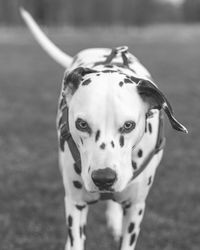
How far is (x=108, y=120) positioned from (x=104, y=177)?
0.27 meters

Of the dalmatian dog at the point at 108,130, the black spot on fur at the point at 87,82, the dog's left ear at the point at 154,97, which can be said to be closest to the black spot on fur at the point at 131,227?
the dalmatian dog at the point at 108,130

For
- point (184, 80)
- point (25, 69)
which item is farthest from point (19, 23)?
point (184, 80)

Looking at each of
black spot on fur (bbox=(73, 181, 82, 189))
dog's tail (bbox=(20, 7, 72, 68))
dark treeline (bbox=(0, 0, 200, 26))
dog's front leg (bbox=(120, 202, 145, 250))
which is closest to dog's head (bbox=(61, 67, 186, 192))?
black spot on fur (bbox=(73, 181, 82, 189))

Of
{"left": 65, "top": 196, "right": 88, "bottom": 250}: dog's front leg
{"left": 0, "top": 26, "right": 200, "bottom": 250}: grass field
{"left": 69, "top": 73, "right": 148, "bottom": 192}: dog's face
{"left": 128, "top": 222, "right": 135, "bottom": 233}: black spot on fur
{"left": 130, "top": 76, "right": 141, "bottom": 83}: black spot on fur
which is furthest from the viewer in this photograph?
{"left": 0, "top": 26, "right": 200, "bottom": 250}: grass field

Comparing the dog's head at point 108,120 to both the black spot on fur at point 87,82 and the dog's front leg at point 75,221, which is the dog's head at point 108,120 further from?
the dog's front leg at point 75,221

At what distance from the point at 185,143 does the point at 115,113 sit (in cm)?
508

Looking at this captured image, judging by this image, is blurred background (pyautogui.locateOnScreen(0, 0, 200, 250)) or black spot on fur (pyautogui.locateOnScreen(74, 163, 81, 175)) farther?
blurred background (pyautogui.locateOnScreen(0, 0, 200, 250))

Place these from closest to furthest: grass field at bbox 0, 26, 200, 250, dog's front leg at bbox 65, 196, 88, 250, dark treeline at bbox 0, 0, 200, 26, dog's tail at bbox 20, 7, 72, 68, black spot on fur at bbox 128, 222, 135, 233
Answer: dog's front leg at bbox 65, 196, 88, 250 → black spot on fur at bbox 128, 222, 135, 233 → grass field at bbox 0, 26, 200, 250 → dog's tail at bbox 20, 7, 72, 68 → dark treeline at bbox 0, 0, 200, 26

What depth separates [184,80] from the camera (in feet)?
46.1

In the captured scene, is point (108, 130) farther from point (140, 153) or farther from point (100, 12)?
point (100, 12)

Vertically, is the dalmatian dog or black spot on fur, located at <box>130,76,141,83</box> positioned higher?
black spot on fur, located at <box>130,76,141,83</box>

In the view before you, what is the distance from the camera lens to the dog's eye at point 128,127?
291 cm

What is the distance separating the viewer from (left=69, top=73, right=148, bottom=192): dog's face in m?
2.87

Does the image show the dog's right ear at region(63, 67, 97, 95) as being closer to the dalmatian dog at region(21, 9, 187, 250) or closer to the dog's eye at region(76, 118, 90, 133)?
the dalmatian dog at region(21, 9, 187, 250)
